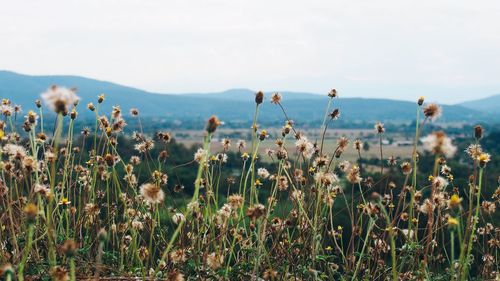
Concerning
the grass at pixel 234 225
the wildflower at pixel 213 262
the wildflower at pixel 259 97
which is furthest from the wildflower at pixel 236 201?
the wildflower at pixel 259 97

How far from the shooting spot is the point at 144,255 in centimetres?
432

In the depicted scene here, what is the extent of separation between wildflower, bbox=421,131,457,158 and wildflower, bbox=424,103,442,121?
80 cm

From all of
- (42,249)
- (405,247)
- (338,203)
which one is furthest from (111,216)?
(338,203)

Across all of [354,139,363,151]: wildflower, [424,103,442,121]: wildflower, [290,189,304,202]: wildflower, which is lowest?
[290,189,304,202]: wildflower

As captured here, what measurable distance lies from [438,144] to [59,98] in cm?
148

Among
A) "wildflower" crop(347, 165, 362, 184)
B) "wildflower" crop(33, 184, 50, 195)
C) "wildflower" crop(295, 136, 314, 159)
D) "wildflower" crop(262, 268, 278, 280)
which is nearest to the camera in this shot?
"wildflower" crop(262, 268, 278, 280)

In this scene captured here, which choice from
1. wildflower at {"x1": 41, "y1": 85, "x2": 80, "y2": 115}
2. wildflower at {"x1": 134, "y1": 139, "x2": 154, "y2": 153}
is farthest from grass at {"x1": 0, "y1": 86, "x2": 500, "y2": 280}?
wildflower at {"x1": 134, "y1": 139, "x2": 154, "y2": 153}

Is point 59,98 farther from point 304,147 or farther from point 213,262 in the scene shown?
point 304,147

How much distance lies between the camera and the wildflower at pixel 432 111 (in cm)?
351

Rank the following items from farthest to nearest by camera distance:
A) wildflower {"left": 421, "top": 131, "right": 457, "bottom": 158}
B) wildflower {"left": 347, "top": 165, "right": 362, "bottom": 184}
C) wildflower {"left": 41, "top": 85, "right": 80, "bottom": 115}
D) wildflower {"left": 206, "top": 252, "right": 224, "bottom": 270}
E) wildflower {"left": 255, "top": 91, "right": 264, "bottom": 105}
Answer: wildflower {"left": 255, "top": 91, "right": 264, "bottom": 105}
wildflower {"left": 347, "top": 165, "right": 362, "bottom": 184}
wildflower {"left": 206, "top": 252, "right": 224, "bottom": 270}
wildflower {"left": 421, "top": 131, "right": 457, "bottom": 158}
wildflower {"left": 41, "top": 85, "right": 80, "bottom": 115}

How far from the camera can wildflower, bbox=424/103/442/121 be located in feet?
11.5

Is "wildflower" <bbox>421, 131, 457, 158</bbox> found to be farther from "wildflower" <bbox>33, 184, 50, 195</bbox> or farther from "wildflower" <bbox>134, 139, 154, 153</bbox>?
"wildflower" <bbox>134, 139, 154, 153</bbox>

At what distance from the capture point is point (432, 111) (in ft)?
11.6

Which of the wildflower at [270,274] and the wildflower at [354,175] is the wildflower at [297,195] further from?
the wildflower at [270,274]
